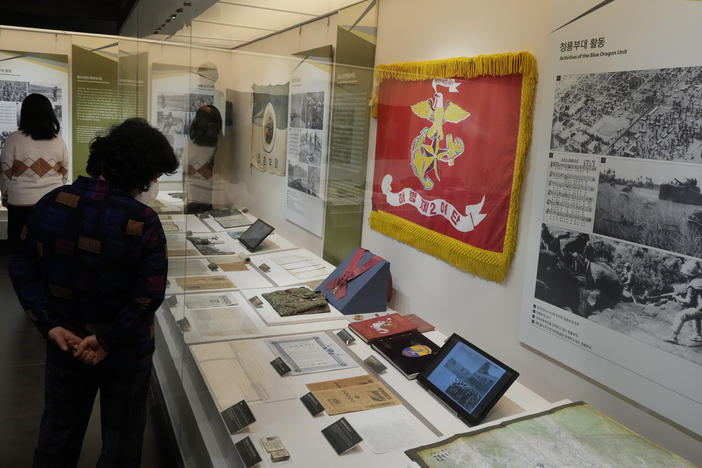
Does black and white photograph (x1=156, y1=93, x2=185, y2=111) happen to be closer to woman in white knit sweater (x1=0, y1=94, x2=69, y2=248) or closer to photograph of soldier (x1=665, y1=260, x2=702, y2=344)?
woman in white knit sweater (x1=0, y1=94, x2=69, y2=248)

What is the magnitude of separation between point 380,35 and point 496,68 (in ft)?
3.39

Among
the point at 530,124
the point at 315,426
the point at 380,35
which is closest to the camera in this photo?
the point at 315,426

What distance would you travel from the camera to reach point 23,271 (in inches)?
74.0

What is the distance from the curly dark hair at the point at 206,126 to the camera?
2533mm

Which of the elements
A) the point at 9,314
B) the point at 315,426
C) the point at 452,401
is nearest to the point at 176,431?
the point at 315,426

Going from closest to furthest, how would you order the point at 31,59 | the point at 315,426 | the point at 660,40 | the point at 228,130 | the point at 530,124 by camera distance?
the point at 660,40
the point at 315,426
the point at 530,124
the point at 228,130
the point at 31,59

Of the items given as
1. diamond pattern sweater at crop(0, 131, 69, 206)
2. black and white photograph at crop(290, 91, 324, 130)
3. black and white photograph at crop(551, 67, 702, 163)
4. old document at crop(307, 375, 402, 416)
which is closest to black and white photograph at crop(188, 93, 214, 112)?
black and white photograph at crop(290, 91, 324, 130)

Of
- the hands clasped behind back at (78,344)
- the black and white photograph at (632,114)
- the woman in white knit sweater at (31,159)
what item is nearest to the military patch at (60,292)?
the hands clasped behind back at (78,344)

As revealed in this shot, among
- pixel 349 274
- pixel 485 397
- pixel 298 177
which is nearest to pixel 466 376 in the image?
pixel 485 397

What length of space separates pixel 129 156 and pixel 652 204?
1.61 meters

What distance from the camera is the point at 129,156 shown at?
1.84 meters

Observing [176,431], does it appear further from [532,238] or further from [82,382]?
[532,238]

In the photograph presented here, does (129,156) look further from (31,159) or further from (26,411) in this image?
(31,159)

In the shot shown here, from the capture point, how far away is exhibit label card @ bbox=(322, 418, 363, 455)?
5.59 ft
